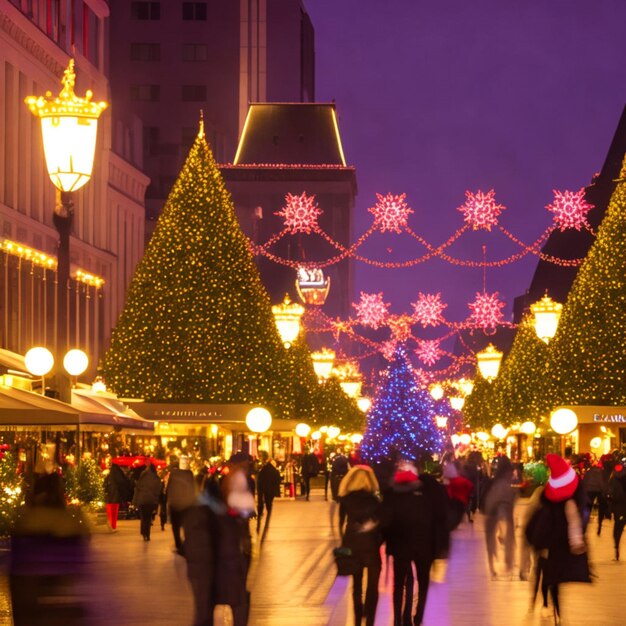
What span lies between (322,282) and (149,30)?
175 ft

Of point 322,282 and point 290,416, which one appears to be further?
point 322,282

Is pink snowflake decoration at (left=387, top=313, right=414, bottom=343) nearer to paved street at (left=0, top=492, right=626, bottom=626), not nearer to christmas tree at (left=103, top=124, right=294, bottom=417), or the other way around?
christmas tree at (left=103, top=124, right=294, bottom=417)

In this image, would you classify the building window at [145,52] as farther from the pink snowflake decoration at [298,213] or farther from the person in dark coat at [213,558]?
the person in dark coat at [213,558]

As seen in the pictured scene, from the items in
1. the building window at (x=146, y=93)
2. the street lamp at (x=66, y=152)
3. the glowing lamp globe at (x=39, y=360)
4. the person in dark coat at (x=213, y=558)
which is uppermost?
the building window at (x=146, y=93)

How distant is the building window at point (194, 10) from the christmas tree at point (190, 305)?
9327 centimetres

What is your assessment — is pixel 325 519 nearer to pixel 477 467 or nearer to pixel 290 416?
pixel 477 467

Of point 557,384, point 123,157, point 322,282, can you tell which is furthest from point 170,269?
point 322,282

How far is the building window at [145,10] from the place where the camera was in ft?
485

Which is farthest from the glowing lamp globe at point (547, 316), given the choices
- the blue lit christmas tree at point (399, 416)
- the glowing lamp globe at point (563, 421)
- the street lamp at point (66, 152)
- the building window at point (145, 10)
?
the building window at point (145, 10)

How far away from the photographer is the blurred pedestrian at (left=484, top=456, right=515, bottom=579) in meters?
25.9

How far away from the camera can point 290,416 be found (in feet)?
192

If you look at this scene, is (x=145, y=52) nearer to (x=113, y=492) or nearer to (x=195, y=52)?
(x=195, y=52)

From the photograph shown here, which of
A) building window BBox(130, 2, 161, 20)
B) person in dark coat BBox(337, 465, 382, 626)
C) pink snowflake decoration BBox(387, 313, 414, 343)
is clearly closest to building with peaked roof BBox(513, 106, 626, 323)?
pink snowflake decoration BBox(387, 313, 414, 343)

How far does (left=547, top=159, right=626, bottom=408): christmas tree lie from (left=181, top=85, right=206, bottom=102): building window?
9248 cm
